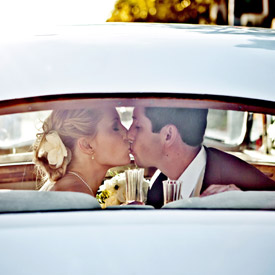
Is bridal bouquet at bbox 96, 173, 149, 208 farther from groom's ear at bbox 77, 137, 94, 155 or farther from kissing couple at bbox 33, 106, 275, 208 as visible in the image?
groom's ear at bbox 77, 137, 94, 155

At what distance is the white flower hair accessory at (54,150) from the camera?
2.80m

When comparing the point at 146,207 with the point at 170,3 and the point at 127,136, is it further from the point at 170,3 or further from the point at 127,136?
the point at 170,3

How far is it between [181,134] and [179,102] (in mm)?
446

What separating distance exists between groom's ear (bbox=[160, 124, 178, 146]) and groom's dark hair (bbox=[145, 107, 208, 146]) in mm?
22

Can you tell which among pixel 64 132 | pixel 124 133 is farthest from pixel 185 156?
pixel 64 132

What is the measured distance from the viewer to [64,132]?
8.93 ft

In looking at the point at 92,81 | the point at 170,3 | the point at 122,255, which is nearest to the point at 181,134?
the point at 92,81

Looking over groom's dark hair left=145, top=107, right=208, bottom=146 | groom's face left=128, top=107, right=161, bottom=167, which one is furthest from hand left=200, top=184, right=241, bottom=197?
groom's face left=128, top=107, right=161, bottom=167

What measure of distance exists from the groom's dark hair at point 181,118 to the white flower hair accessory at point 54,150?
0.48m

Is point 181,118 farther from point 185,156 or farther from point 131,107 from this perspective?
point 185,156

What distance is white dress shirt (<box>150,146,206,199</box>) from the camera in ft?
7.89

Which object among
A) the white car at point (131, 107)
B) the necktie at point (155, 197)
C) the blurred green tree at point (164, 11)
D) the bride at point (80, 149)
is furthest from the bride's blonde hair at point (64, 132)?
the blurred green tree at point (164, 11)

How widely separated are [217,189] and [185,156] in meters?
0.52

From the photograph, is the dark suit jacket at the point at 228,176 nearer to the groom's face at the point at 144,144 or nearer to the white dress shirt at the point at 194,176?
the white dress shirt at the point at 194,176
